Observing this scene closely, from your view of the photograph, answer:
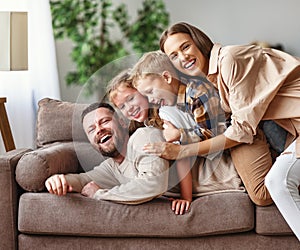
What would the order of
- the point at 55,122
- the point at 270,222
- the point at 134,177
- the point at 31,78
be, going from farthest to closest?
1. the point at 31,78
2. the point at 55,122
3. the point at 134,177
4. the point at 270,222

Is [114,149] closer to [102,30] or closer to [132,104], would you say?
[132,104]

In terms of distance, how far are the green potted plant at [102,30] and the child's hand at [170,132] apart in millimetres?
2006

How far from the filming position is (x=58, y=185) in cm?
229

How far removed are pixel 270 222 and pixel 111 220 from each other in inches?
23.3

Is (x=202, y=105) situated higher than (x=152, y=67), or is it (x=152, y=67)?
(x=152, y=67)

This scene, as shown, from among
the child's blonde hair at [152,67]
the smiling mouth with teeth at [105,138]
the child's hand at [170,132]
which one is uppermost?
the child's blonde hair at [152,67]

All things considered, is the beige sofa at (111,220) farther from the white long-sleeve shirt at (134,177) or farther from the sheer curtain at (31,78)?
the sheer curtain at (31,78)

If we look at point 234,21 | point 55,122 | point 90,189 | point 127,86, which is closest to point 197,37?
point 127,86

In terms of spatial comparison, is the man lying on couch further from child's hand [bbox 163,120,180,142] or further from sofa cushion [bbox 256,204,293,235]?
sofa cushion [bbox 256,204,293,235]

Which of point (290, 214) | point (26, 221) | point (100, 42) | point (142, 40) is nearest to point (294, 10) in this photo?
point (142, 40)

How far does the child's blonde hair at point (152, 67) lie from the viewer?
7.55 feet

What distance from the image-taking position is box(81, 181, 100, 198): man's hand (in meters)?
2.32

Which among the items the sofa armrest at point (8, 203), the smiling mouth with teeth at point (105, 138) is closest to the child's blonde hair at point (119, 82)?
the smiling mouth with teeth at point (105, 138)

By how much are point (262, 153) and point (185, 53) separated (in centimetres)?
48
